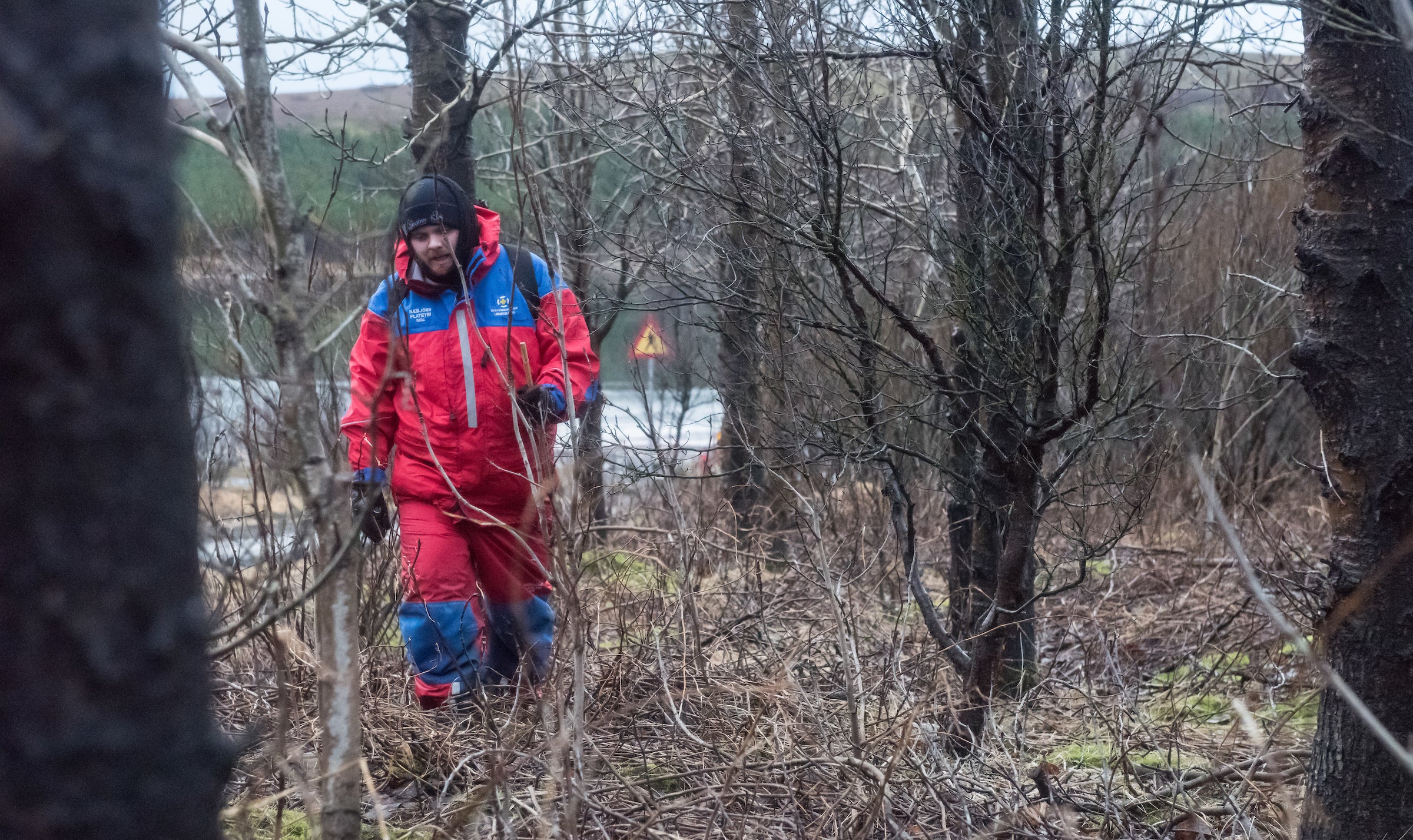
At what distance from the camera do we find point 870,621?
509cm

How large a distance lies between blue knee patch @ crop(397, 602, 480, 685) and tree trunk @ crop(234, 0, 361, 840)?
2099 mm

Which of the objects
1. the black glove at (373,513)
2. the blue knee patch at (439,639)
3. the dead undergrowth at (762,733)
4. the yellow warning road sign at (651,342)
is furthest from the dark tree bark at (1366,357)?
the yellow warning road sign at (651,342)

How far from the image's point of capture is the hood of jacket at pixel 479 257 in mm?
4090

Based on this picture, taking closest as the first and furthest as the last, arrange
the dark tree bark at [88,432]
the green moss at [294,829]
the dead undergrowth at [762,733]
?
the dark tree bark at [88,432] < the dead undergrowth at [762,733] < the green moss at [294,829]

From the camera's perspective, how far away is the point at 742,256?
4.11m

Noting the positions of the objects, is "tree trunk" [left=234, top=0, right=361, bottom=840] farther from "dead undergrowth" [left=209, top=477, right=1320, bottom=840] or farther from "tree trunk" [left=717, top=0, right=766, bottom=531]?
"tree trunk" [left=717, top=0, right=766, bottom=531]

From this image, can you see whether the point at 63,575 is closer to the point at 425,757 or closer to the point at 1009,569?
the point at 425,757

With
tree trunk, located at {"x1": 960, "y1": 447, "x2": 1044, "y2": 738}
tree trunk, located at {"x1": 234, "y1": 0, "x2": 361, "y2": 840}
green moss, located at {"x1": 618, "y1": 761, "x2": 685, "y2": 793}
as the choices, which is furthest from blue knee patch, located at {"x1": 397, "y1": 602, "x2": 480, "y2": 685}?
tree trunk, located at {"x1": 234, "y1": 0, "x2": 361, "y2": 840}

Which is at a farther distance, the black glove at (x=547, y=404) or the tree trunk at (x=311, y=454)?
the black glove at (x=547, y=404)

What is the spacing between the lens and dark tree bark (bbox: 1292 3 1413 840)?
268 cm

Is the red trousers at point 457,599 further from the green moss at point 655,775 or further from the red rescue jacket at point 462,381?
the green moss at point 655,775

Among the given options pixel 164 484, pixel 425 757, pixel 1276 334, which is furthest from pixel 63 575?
pixel 1276 334

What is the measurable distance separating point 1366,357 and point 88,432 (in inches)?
110

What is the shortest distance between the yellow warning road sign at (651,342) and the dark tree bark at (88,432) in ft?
14.6
